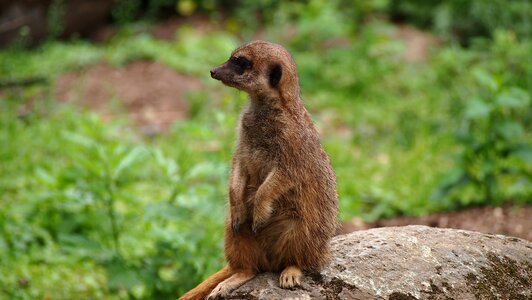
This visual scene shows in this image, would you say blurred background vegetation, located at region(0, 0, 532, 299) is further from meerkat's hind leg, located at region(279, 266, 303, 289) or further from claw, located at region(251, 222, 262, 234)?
meerkat's hind leg, located at region(279, 266, 303, 289)

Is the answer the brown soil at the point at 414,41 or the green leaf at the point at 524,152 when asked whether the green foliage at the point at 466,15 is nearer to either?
the brown soil at the point at 414,41

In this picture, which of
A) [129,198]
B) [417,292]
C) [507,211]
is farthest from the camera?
[507,211]

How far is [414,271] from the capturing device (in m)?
3.53

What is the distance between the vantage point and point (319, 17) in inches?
423

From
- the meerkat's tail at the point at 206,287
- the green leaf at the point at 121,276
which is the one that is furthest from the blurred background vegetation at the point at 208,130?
the meerkat's tail at the point at 206,287

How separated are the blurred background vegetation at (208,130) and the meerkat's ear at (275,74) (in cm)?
151

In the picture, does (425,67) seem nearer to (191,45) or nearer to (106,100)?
(191,45)

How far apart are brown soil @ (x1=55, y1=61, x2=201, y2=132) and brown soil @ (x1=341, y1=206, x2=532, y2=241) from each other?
3.39 metres

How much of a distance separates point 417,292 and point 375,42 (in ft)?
24.9

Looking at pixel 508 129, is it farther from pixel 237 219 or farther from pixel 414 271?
pixel 237 219

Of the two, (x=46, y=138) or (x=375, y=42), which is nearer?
(x=46, y=138)

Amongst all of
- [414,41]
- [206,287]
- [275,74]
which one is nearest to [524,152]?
[275,74]

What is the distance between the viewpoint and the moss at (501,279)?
354 cm

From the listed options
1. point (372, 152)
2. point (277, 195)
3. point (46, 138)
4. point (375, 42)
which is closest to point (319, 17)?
point (375, 42)
